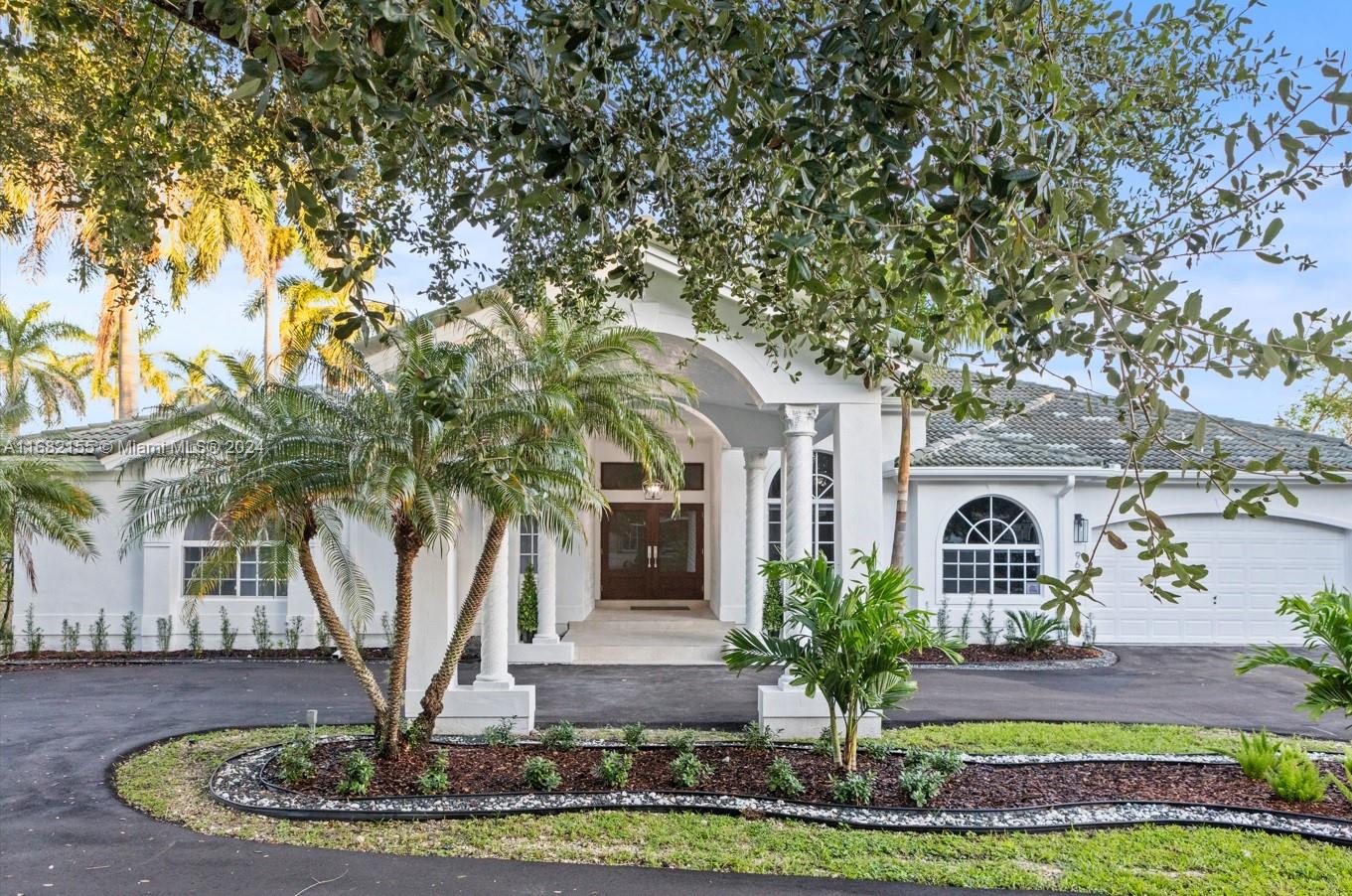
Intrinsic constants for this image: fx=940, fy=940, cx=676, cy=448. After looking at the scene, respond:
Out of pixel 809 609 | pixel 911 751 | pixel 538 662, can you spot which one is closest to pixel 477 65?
pixel 809 609

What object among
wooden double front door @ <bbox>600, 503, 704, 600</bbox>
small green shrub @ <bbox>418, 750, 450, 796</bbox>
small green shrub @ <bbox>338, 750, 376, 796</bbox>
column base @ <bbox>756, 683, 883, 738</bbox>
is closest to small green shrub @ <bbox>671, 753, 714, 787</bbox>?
column base @ <bbox>756, 683, 883, 738</bbox>

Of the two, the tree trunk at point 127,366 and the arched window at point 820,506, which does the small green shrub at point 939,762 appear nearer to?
the arched window at point 820,506

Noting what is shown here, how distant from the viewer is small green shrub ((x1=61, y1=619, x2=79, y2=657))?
16312 millimetres

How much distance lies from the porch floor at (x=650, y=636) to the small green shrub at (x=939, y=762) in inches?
248

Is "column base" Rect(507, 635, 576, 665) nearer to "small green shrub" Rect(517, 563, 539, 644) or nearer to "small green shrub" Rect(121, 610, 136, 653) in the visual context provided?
"small green shrub" Rect(517, 563, 539, 644)

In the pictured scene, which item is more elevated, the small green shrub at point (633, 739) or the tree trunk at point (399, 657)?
the tree trunk at point (399, 657)

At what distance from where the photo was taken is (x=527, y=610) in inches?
609

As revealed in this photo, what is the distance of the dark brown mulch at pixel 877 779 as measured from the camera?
7.71 metres

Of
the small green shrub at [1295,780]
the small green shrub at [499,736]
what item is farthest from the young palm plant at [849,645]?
the small green shrub at [1295,780]

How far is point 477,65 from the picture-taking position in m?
2.05

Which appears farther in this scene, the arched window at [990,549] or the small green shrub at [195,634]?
the arched window at [990,549]

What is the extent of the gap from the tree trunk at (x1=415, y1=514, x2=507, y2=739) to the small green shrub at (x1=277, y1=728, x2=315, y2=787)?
97 cm

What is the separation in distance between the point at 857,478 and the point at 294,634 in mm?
11129

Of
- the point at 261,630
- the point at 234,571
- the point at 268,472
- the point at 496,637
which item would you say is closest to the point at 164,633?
the point at 234,571
